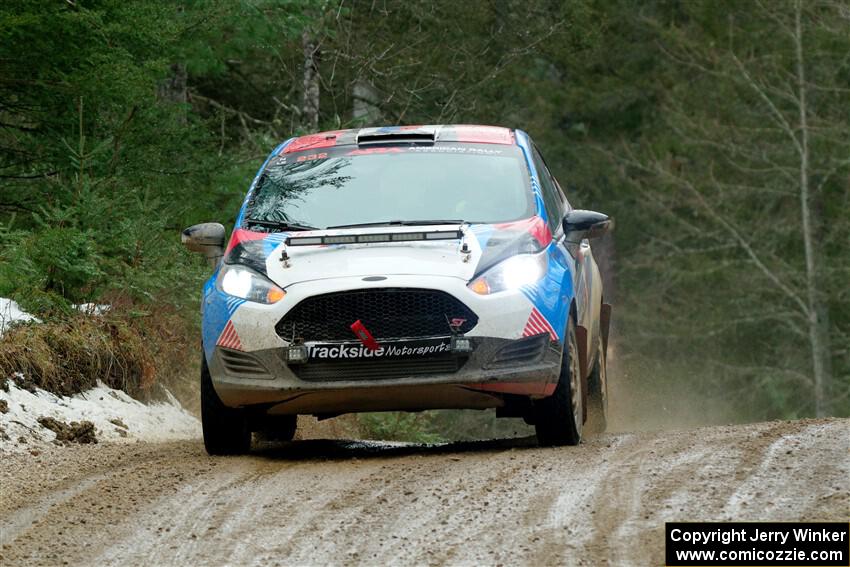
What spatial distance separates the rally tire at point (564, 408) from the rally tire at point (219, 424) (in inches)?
70.6

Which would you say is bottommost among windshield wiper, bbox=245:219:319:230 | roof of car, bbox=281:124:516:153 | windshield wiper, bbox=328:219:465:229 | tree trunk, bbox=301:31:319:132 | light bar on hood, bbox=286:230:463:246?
light bar on hood, bbox=286:230:463:246

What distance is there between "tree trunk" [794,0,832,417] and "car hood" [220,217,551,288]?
1086 inches

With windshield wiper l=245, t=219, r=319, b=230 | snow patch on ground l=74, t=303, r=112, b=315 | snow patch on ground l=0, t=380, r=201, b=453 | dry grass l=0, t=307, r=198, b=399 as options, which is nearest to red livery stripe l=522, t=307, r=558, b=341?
windshield wiper l=245, t=219, r=319, b=230

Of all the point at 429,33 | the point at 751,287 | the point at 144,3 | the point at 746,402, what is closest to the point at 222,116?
the point at 144,3

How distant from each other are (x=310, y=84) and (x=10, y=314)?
10.8 meters

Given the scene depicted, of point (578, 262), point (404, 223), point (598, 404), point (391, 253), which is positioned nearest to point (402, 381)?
point (391, 253)

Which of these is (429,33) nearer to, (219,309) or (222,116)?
(222,116)

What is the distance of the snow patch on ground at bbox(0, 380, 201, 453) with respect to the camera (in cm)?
1017

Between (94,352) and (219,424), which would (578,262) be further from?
(94,352)

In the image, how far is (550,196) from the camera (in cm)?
1040

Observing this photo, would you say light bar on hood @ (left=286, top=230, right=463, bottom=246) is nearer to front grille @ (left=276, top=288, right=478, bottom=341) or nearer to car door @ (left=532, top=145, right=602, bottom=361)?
front grille @ (left=276, top=288, right=478, bottom=341)

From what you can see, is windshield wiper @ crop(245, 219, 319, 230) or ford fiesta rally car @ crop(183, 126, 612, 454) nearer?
ford fiesta rally car @ crop(183, 126, 612, 454)

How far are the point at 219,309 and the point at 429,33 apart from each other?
58.2 feet

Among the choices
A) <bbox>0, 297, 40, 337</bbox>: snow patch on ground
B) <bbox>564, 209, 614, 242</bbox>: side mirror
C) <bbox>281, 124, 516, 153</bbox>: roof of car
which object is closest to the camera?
<bbox>564, 209, 614, 242</bbox>: side mirror
